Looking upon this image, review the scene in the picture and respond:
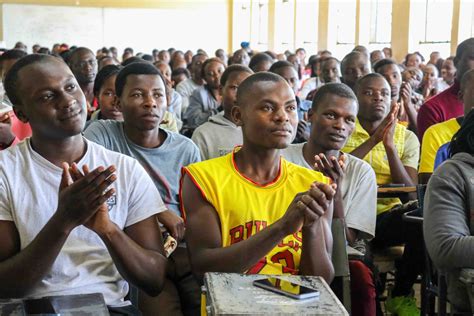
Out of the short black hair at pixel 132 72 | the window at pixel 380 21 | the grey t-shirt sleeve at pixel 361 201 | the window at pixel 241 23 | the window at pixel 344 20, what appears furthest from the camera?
the window at pixel 241 23

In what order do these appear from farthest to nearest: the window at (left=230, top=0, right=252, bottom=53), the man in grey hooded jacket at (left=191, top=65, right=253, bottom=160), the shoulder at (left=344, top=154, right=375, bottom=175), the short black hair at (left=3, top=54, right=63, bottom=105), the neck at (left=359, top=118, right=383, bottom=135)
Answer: the window at (left=230, top=0, right=252, bottom=53), the neck at (left=359, top=118, right=383, bottom=135), the man in grey hooded jacket at (left=191, top=65, right=253, bottom=160), the shoulder at (left=344, top=154, right=375, bottom=175), the short black hair at (left=3, top=54, right=63, bottom=105)

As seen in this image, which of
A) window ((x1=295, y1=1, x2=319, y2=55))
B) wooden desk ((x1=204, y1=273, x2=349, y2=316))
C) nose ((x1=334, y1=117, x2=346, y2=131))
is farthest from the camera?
window ((x1=295, y1=1, x2=319, y2=55))

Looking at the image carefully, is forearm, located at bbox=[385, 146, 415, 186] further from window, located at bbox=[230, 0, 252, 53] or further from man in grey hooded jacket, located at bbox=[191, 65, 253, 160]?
window, located at bbox=[230, 0, 252, 53]

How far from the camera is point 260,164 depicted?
2.58m

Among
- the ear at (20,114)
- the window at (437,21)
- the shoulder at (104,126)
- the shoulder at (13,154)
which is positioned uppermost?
the window at (437,21)

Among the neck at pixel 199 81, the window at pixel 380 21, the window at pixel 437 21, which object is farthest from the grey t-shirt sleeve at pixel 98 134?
the window at pixel 380 21

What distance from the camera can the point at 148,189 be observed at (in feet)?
7.76

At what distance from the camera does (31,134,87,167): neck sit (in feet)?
7.59

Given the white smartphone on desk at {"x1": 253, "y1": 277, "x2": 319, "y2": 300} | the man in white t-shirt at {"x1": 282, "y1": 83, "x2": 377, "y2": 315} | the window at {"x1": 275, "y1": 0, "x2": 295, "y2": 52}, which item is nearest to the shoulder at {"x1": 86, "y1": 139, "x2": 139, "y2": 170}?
the white smartphone on desk at {"x1": 253, "y1": 277, "x2": 319, "y2": 300}

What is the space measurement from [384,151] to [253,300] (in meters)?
2.61

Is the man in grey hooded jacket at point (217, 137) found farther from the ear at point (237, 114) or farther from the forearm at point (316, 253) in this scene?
the forearm at point (316, 253)

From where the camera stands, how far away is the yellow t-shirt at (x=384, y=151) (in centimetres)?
417

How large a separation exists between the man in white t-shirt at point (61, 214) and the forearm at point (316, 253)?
45 centimetres

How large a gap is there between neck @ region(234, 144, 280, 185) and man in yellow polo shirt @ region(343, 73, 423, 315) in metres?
1.32
